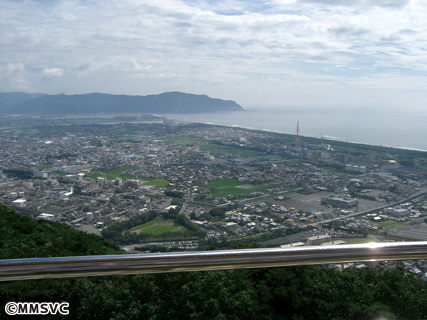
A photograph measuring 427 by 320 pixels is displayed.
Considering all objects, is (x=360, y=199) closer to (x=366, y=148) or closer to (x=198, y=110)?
(x=366, y=148)

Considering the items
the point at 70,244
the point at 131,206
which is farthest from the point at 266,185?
the point at 70,244

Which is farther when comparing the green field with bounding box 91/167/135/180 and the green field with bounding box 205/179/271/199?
the green field with bounding box 91/167/135/180

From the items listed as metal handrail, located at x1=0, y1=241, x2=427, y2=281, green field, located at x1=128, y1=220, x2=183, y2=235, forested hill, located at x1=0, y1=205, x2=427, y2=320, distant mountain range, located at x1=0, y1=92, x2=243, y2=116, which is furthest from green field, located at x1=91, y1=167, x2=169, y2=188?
distant mountain range, located at x1=0, y1=92, x2=243, y2=116

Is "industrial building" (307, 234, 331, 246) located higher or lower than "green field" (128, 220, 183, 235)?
higher

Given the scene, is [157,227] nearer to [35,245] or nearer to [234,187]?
[234,187]

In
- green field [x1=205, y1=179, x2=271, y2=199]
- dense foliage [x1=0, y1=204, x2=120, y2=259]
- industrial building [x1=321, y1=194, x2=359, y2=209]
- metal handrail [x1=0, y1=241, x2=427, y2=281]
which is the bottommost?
green field [x1=205, y1=179, x2=271, y2=199]

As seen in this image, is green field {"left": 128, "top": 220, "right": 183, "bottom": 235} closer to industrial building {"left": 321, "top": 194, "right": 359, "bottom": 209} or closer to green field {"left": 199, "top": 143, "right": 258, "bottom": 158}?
industrial building {"left": 321, "top": 194, "right": 359, "bottom": 209}

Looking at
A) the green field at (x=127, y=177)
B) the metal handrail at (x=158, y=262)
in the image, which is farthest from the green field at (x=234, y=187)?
the metal handrail at (x=158, y=262)
